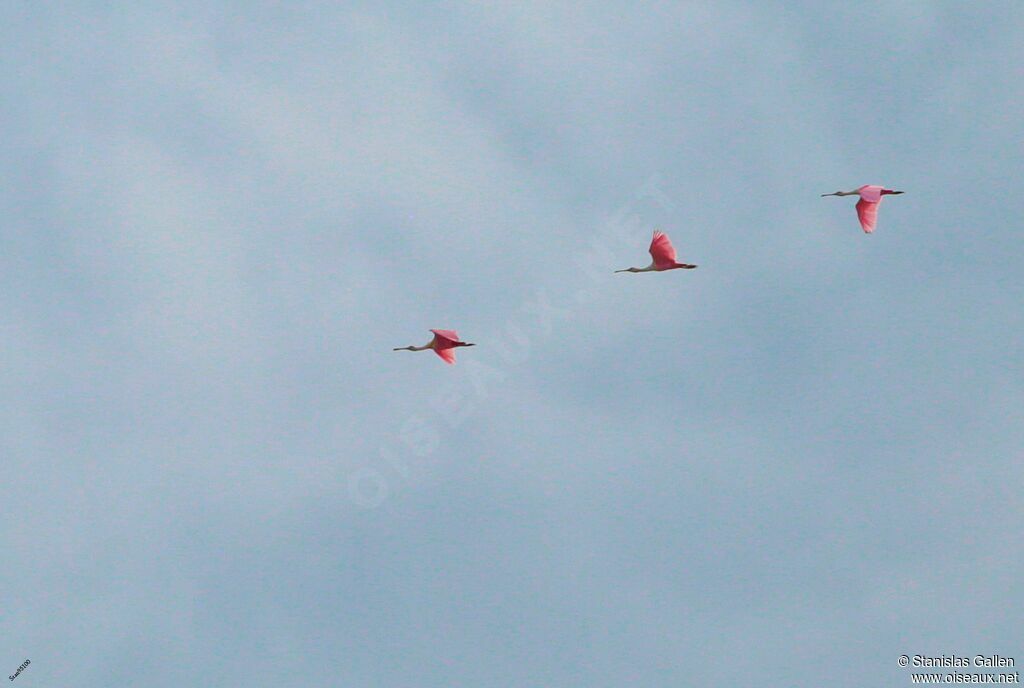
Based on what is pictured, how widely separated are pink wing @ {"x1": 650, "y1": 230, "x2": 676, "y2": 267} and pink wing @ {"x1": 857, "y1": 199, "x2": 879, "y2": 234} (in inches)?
455

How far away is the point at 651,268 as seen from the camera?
281 feet

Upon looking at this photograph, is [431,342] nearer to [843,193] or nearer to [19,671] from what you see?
[843,193]

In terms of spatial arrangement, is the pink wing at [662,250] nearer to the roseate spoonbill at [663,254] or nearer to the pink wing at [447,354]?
the roseate spoonbill at [663,254]

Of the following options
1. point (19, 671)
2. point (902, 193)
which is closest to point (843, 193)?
point (902, 193)

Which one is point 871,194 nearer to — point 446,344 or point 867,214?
point 867,214

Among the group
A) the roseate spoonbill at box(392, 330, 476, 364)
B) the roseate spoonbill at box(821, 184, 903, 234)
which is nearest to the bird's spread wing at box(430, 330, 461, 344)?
the roseate spoonbill at box(392, 330, 476, 364)

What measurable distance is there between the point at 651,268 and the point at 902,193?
53.3ft

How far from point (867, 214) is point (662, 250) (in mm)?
12600

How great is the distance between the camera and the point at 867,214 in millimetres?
79812

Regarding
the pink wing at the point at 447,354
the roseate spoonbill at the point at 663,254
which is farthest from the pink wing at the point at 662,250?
the pink wing at the point at 447,354

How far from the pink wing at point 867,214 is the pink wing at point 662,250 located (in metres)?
11.6

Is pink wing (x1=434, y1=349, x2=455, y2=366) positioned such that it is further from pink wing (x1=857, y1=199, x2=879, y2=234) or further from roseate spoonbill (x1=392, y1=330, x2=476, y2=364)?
pink wing (x1=857, y1=199, x2=879, y2=234)

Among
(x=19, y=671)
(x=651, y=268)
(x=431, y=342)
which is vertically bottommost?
(x=19, y=671)

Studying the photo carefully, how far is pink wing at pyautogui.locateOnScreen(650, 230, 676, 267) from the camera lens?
8275 cm
